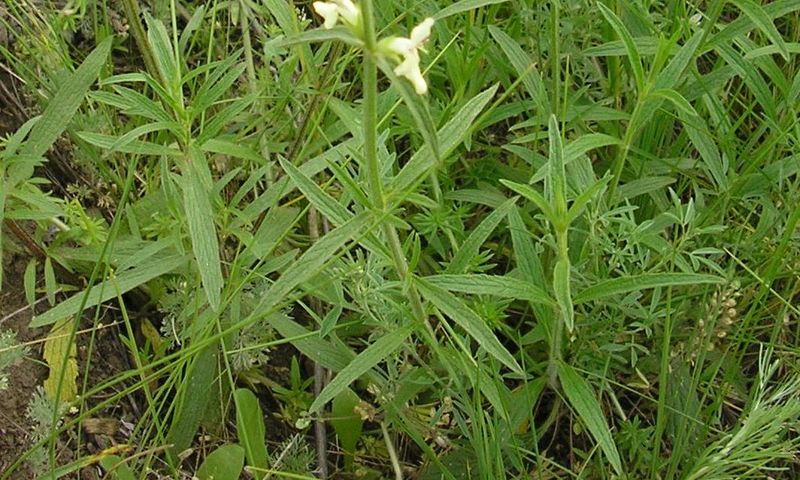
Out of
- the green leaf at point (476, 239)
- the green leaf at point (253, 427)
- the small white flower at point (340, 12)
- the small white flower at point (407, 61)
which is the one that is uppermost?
the small white flower at point (340, 12)

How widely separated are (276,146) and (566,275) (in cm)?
82

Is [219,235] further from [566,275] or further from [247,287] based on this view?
[566,275]

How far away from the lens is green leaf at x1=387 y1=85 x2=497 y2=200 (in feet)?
4.83

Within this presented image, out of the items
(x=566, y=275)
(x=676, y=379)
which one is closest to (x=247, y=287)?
(x=566, y=275)

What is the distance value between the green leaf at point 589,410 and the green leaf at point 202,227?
66 centimetres

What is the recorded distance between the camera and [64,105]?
1.92 metres

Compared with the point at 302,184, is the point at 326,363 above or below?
below

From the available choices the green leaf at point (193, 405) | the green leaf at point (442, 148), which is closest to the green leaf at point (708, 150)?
the green leaf at point (442, 148)

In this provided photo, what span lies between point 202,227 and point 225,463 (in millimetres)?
491

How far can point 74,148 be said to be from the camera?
7.43 feet

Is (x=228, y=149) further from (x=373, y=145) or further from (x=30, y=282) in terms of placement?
(x=373, y=145)

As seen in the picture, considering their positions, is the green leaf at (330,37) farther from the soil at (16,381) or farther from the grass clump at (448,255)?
the soil at (16,381)

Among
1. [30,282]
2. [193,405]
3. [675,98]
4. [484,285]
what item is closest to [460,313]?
[484,285]

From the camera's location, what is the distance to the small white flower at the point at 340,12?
1.15 metres
